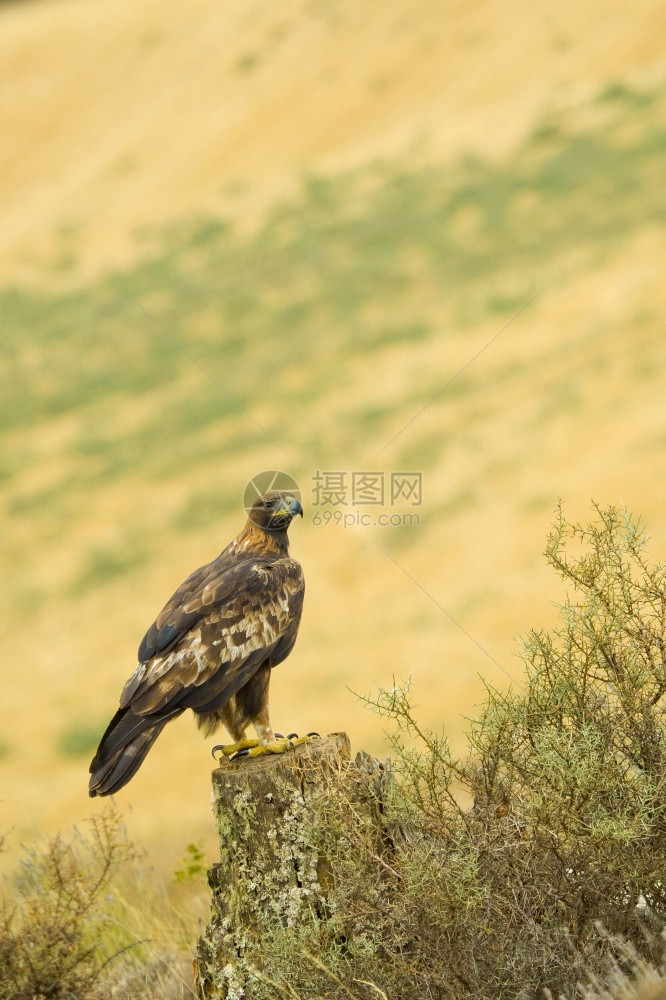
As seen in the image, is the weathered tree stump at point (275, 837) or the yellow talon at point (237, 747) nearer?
the weathered tree stump at point (275, 837)

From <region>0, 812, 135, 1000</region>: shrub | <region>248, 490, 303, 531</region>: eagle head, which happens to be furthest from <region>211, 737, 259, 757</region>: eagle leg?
<region>248, 490, 303, 531</region>: eagle head

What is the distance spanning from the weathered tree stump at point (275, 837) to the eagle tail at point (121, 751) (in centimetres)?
35

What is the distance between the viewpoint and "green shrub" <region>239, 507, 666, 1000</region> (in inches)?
155

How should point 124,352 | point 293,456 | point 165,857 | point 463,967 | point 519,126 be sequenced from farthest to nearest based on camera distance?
1. point 519,126
2. point 124,352
3. point 293,456
4. point 165,857
5. point 463,967

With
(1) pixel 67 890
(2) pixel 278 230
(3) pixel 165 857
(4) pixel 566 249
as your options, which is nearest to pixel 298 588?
(1) pixel 67 890

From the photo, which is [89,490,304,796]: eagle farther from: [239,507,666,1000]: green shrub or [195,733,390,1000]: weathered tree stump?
[239,507,666,1000]: green shrub

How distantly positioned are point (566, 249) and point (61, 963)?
757 inches

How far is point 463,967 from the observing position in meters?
3.95

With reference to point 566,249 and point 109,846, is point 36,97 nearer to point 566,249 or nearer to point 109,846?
point 566,249

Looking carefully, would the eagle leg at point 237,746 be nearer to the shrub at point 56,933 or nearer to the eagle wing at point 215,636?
the eagle wing at point 215,636

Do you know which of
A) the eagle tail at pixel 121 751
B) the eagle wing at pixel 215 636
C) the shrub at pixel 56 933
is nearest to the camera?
the eagle tail at pixel 121 751

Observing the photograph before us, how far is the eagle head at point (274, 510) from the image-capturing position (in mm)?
4465

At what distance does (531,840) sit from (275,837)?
884 mm

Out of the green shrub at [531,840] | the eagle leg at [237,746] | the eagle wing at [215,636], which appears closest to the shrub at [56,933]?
the eagle leg at [237,746]
